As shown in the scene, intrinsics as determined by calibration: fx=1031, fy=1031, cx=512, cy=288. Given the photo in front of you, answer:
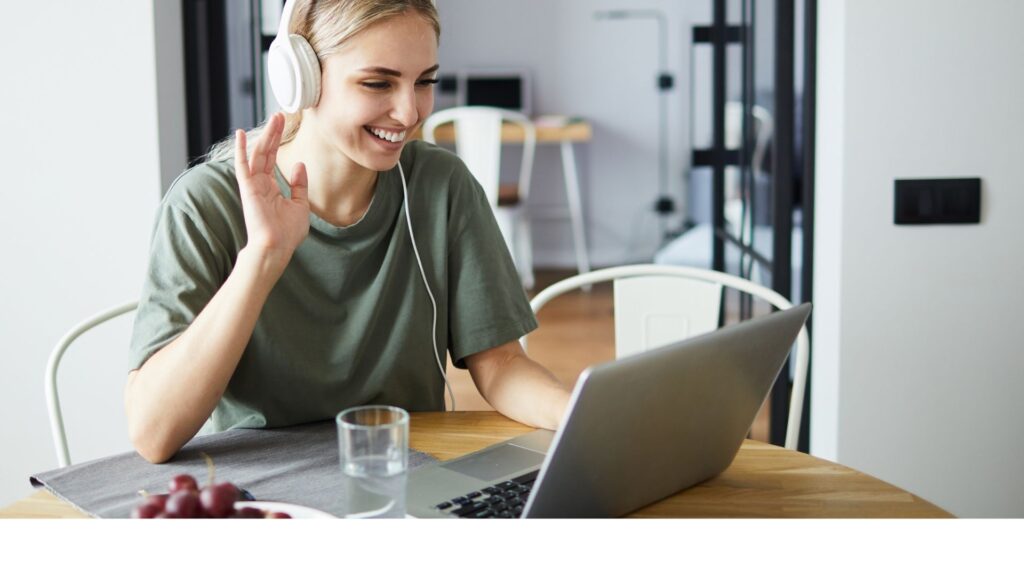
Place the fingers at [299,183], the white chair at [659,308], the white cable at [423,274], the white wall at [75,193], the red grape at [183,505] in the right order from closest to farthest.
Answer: the red grape at [183,505], the fingers at [299,183], the white cable at [423,274], the white chair at [659,308], the white wall at [75,193]

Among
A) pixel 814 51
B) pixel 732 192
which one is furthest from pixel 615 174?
pixel 814 51

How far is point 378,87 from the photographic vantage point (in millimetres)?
1205

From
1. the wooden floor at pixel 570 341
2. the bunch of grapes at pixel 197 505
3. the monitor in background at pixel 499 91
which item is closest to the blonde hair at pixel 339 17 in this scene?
the bunch of grapes at pixel 197 505

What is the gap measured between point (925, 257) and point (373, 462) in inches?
51.9

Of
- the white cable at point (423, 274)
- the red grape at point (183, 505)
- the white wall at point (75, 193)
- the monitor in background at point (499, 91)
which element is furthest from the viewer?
the monitor in background at point (499, 91)

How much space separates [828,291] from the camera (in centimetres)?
184

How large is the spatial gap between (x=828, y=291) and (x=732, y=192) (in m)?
1.08

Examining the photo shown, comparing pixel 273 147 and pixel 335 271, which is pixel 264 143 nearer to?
pixel 273 147

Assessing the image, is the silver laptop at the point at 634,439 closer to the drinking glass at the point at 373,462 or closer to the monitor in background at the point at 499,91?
the drinking glass at the point at 373,462

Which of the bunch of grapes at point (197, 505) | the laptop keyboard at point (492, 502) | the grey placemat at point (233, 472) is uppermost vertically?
the bunch of grapes at point (197, 505)

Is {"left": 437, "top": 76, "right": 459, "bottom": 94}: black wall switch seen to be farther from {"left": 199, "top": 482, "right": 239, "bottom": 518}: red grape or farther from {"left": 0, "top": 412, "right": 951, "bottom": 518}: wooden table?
{"left": 199, "top": 482, "right": 239, "bottom": 518}: red grape

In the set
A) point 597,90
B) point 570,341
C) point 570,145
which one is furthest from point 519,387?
point 597,90

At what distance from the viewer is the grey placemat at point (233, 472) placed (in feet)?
3.02
